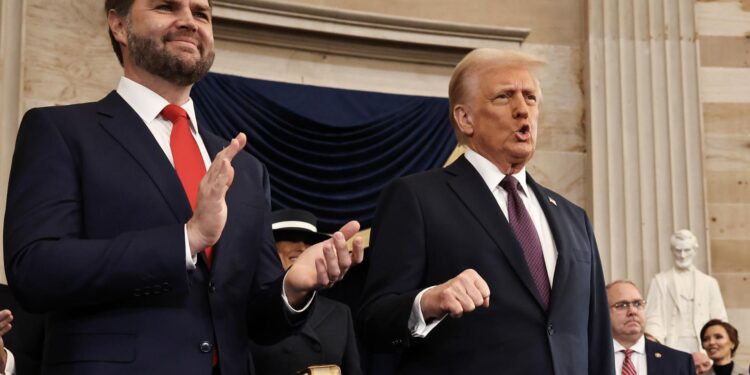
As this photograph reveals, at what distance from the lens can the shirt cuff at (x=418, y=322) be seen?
2866mm

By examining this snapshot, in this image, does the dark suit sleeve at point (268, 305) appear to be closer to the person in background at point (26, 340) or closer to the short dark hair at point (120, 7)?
the short dark hair at point (120, 7)

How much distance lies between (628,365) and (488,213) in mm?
3368

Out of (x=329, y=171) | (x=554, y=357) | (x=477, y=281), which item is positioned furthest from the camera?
(x=329, y=171)

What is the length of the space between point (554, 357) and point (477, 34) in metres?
6.77

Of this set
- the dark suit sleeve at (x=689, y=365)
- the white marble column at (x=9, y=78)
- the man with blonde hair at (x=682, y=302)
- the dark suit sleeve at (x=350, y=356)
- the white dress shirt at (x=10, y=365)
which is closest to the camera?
the white dress shirt at (x=10, y=365)

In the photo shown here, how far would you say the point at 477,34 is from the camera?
952 centimetres

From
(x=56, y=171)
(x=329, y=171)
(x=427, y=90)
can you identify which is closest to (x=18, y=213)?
(x=56, y=171)

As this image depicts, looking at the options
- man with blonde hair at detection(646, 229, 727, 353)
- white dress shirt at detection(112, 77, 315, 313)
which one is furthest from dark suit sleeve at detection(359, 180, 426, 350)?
man with blonde hair at detection(646, 229, 727, 353)

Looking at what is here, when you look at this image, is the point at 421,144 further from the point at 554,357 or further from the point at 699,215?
the point at 554,357

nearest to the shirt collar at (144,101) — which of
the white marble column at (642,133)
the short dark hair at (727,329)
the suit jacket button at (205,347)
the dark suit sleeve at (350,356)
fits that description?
the suit jacket button at (205,347)

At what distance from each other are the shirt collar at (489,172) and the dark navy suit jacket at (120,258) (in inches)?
30.4

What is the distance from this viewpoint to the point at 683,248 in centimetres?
898

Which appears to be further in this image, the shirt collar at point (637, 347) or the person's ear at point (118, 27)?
the shirt collar at point (637, 347)

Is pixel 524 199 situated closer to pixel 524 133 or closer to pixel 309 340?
pixel 524 133
